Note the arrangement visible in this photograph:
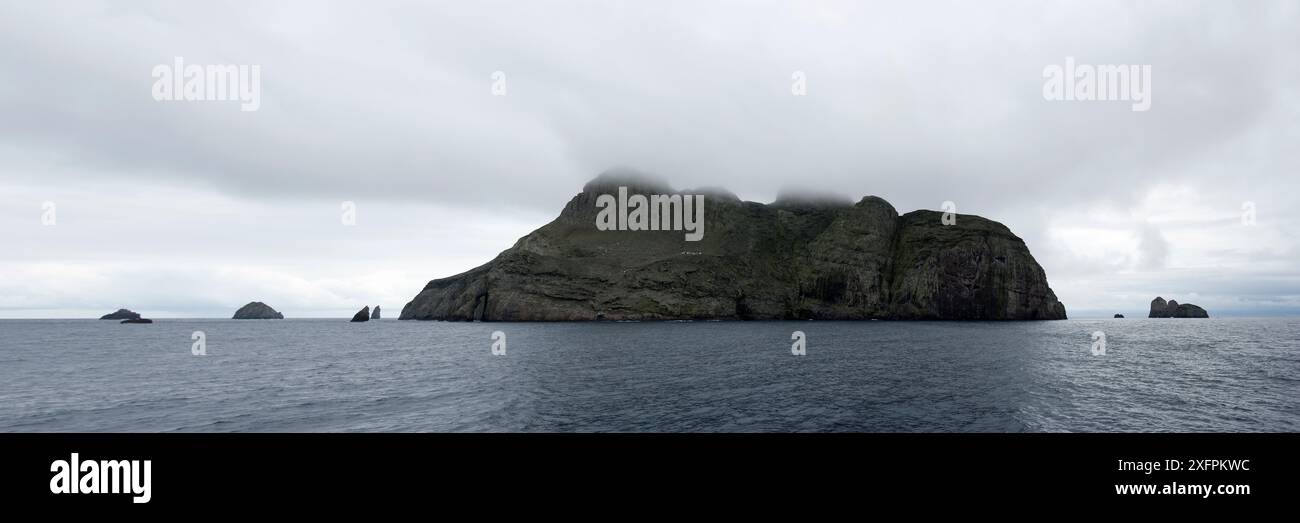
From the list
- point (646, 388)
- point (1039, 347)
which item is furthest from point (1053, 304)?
A: point (646, 388)

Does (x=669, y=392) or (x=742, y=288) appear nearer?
(x=669, y=392)

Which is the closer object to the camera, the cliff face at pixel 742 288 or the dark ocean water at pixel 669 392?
the dark ocean water at pixel 669 392

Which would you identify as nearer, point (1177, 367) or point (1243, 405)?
point (1243, 405)

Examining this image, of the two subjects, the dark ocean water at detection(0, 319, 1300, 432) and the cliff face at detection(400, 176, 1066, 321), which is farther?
the cliff face at detection(400, 176, 1066, 321)

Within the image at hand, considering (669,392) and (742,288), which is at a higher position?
(742,288)

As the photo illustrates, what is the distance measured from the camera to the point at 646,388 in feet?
126
